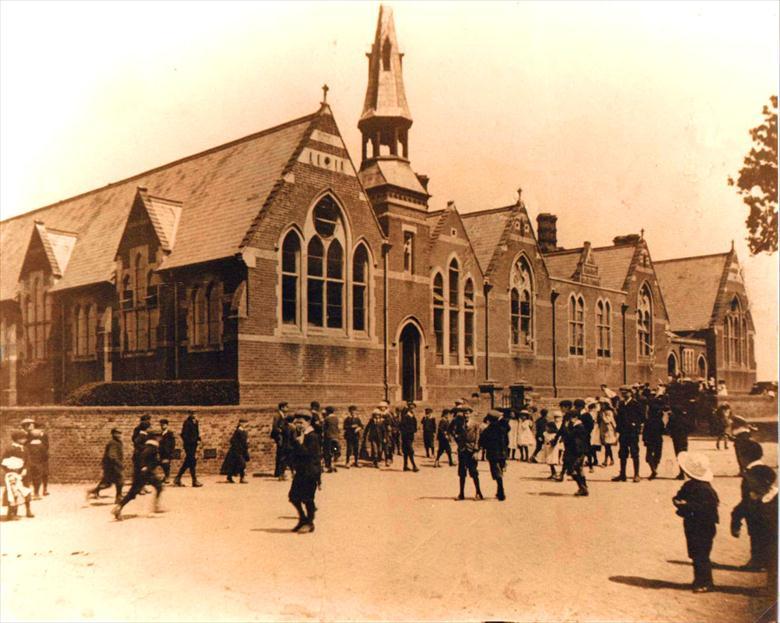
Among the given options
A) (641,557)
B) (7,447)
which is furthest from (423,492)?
(7,447)

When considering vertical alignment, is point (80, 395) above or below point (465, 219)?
below

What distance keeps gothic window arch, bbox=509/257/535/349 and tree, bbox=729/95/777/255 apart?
19.1 meters

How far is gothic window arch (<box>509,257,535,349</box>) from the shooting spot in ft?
110

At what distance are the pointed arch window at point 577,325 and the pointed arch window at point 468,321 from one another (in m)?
6.03

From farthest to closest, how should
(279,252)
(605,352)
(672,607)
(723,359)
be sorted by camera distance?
(605,352) → (723,359) → (279,252) → (672,607)

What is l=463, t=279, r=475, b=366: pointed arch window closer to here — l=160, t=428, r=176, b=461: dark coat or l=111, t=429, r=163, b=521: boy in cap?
l=160, t=428, r=176, b=461: dark coat

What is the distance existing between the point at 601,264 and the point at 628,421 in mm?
20627

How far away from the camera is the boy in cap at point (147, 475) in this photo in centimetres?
1298

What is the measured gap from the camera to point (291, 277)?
2241 centimetres

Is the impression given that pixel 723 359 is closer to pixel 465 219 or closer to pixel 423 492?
pixel 465 219

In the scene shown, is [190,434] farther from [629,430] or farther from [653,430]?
[653,430]

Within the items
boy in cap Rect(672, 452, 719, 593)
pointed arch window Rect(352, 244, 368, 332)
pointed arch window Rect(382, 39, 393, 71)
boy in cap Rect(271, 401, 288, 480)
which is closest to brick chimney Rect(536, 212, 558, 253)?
pointed arch window Rect(352, 244, 368, 332)

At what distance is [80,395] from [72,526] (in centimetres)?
1142

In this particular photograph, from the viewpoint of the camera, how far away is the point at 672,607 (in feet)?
32.6
